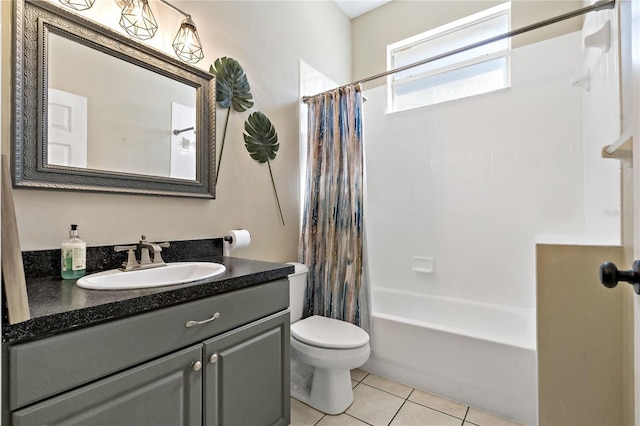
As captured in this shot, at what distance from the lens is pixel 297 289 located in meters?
2.05

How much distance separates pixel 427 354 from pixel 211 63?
2163 millimetres

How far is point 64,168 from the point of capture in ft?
3.92

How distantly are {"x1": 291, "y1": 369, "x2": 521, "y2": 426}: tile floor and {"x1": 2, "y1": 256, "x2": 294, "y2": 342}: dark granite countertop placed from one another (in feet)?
3.18

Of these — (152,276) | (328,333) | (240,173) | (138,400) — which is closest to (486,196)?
(328,333)

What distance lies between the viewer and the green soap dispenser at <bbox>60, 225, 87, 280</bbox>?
1129 mm

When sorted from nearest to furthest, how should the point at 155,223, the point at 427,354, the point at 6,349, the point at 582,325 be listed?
the point at 6,349 < the point at 582,325 < the point at 155,223 < the point at 427,354

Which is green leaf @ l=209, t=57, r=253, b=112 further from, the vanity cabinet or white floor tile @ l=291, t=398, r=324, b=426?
white floor tile @ l=291, t=398, r=324, b=426

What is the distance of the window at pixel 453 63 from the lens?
7.82 ft

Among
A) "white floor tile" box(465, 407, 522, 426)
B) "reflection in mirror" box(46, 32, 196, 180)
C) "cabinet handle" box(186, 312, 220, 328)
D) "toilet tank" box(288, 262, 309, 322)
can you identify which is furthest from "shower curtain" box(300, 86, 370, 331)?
"cabinet handle" box(186, 312, 220, 328)

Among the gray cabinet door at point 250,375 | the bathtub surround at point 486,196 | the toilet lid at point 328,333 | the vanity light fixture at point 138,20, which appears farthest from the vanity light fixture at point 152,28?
the bathtub surround at point 486,196

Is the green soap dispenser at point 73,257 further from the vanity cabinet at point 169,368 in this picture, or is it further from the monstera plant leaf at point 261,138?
the monstera plant leaf at point 261,138

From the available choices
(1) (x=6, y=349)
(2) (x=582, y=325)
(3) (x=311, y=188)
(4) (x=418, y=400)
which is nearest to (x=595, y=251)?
(2) (x=582, y=325)

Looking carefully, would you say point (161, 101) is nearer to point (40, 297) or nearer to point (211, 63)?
point (211, 63)

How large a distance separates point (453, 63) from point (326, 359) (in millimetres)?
2454
